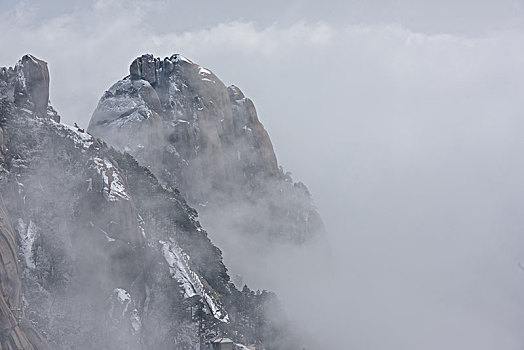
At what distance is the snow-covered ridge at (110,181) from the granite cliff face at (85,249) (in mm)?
201

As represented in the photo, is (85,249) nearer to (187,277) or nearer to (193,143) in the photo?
(187,277)

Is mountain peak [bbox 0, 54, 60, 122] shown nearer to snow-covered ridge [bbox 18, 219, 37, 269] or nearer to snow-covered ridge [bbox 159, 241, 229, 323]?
snow-covered ridge [bbox 18, 219, 37, 269]

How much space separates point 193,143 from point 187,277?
5764 centimetres

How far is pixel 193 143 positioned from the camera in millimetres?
185875

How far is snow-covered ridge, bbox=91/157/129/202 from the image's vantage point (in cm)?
12603

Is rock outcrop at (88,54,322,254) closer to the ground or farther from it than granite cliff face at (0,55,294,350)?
farther from it

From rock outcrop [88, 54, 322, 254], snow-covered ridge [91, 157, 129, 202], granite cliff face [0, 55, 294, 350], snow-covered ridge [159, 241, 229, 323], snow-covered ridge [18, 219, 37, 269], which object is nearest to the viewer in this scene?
granite cliff face [0, 55, 294, 350]

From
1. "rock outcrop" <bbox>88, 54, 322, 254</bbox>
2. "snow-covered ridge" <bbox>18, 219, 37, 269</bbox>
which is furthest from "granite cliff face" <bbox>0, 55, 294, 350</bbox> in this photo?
"rock outcrop" <bbox>88, 54, 322, 254</bbox>

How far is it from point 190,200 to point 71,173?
55.8 meters

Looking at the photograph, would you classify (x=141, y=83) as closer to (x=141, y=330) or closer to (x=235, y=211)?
(x=235, y=211)

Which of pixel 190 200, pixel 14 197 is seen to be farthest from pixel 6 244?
pixel 190 200

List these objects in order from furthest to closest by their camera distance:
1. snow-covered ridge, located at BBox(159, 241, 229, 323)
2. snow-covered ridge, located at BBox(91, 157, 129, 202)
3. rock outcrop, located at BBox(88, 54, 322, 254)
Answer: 1. rock outcrop, located at BBox(88, 54, 322, 254)
2. snow-covered ridge, located at BBox(159, 241, 229, 323)
3. snow-covered ridge, located at BBox(91, 157, 129, 202)

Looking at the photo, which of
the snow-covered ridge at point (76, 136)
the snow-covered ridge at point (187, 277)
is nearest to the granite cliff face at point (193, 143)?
the snow-covered ridge at point (76, 136)

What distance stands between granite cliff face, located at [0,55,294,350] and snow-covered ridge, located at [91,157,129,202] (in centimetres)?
20
